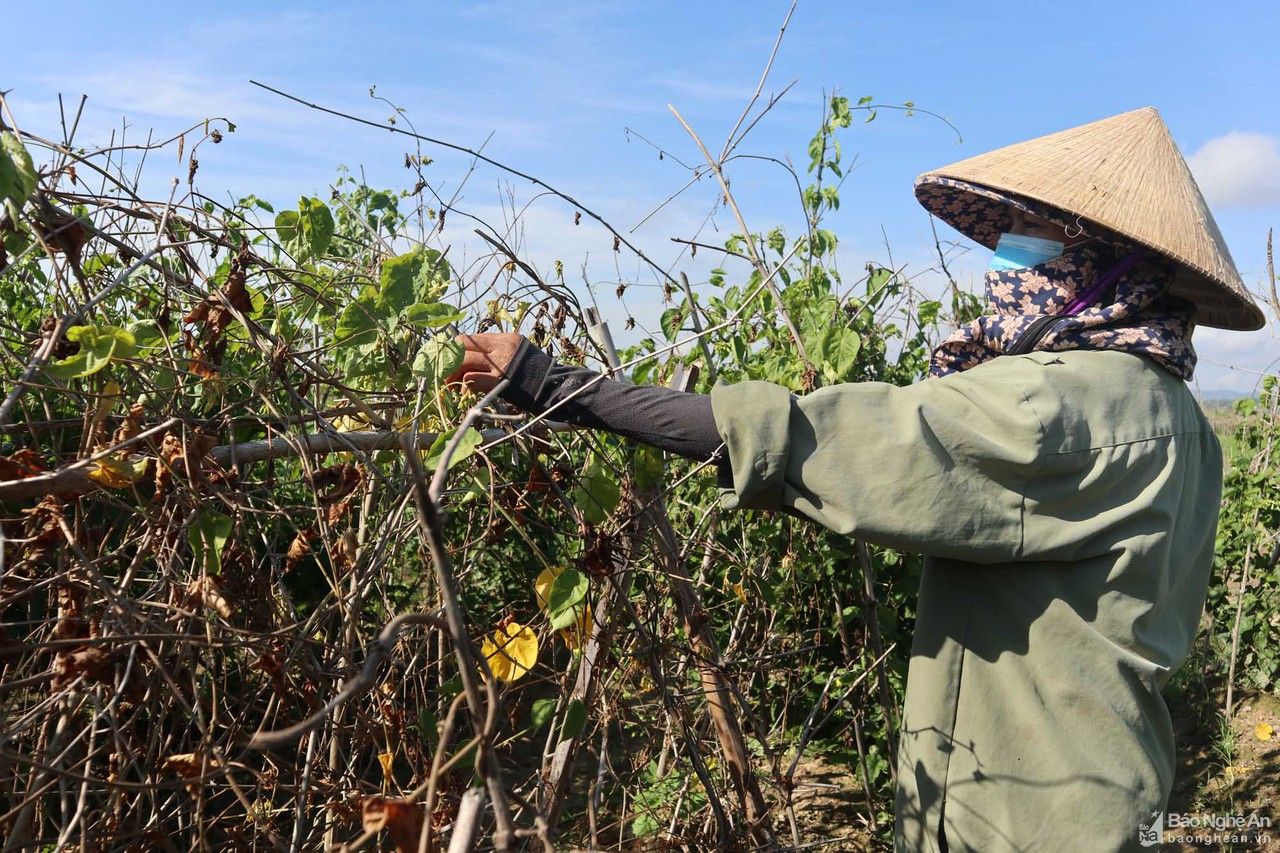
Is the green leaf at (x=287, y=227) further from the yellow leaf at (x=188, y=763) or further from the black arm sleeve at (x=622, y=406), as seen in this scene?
the yellow leaf at (x=188, y=763)

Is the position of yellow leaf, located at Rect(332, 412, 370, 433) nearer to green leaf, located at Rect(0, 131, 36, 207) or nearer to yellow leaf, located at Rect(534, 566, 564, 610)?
yellow leaf, located at Rect(534, 566, 564, 610)

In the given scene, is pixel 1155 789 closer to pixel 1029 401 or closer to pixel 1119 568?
pixel 1119 568

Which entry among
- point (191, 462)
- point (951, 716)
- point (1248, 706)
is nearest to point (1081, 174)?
point (951, 716)

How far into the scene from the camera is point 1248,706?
436 centimetres

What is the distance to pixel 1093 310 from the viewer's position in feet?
5.73

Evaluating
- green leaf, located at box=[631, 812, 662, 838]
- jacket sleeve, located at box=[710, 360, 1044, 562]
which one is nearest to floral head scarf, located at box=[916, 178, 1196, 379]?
jacket sleeve, located at box=[710, 360, 1044, 562]

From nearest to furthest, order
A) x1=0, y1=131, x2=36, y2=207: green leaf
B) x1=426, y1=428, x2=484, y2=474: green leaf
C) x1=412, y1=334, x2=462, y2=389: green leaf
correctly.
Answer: x1=0, y1=131, x2=36, y2=207: green leaf, x1=426, y1=428, x2=484, y2=474: green leaf, x1=412, y1=334, x2=462, y2=389: green leaf

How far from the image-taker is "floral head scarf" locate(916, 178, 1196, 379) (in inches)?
68.1

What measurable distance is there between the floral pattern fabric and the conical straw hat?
0.19 feet

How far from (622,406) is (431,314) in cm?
31

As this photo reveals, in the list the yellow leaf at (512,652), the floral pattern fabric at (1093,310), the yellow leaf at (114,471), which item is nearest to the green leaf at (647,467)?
the yellow leaf at (512,652)

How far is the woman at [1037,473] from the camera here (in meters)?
1.54

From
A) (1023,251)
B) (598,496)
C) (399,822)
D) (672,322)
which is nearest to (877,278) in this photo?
(672,322)

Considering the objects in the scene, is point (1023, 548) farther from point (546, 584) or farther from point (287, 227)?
point (287, 227)
